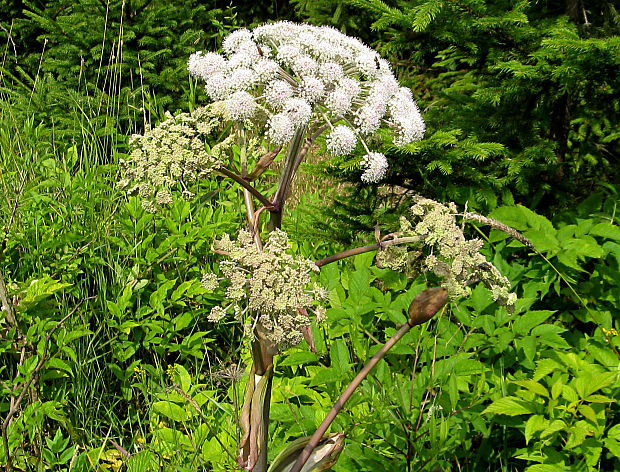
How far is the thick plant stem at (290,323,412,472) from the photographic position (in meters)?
1.40

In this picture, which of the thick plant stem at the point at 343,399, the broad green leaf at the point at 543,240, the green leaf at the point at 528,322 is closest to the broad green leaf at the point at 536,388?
the green leaf at the point at 528,322

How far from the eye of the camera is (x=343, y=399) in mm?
1402

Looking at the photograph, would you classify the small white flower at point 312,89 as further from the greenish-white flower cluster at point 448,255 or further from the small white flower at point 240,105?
the greenish-white flower cluster at point 448,255

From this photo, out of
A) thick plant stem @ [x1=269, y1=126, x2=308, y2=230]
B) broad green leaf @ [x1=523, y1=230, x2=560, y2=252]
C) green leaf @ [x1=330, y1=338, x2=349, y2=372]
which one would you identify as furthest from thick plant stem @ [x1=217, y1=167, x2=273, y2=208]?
broad green leaf @ [x1=523, y1=230, x2=560, y2=252]

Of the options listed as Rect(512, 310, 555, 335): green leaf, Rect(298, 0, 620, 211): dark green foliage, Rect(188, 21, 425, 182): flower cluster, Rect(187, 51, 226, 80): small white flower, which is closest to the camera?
Rect(188, 21, 425, 182): flower cluster

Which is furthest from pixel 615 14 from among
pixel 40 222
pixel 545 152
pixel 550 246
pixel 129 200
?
pixel 40 222

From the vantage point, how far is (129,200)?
2676mm

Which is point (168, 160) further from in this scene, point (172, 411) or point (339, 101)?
point (172, 411)

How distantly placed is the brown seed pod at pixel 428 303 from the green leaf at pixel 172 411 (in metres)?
0.89

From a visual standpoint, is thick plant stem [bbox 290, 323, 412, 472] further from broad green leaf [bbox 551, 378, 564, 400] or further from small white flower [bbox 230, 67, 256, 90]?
small white flower [bbox 230, 67, 256, 90]

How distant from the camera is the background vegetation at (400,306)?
1747mm

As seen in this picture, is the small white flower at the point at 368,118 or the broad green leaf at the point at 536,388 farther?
the broad green leaf at the point at 536,388

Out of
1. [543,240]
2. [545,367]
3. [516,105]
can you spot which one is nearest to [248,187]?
[545,367]

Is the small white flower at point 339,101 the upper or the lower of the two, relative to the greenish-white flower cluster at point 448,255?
upper
